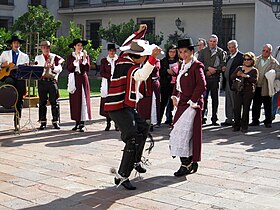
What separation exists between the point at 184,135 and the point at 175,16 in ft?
72.6

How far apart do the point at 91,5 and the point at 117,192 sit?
85.6 feet

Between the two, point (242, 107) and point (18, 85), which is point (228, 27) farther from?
point (18, 85)

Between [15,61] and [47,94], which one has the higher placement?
[15,61]

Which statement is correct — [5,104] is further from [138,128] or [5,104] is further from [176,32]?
[176,32]

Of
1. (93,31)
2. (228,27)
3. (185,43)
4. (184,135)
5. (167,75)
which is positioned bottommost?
(184,135)

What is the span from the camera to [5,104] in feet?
30.9

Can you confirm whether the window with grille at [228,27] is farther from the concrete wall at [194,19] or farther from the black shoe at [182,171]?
the black shoe at [182,171]

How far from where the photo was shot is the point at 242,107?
10.1 m

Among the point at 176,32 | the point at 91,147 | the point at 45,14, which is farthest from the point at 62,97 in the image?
the point at 176,32

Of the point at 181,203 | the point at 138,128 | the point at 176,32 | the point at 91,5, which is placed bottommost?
the point at 181,203

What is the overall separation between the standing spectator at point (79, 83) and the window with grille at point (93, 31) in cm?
2159

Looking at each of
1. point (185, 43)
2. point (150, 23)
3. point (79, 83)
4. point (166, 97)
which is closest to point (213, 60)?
point (166, 97)

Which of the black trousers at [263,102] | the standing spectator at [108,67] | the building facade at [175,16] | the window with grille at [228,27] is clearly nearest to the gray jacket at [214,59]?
the black trousers at [263,102]

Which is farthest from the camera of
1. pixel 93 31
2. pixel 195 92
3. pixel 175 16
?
pixel 93 31
